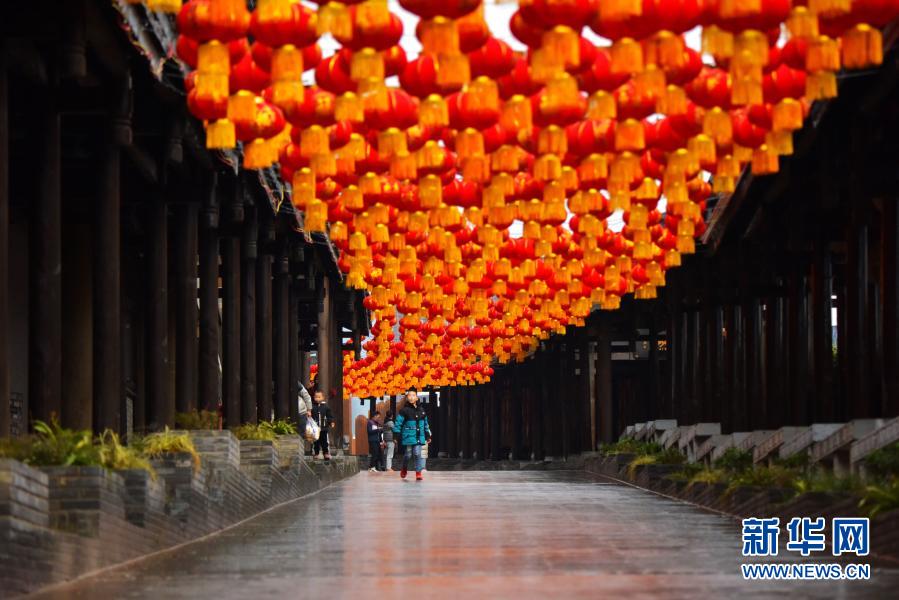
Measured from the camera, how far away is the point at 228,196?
29.0m

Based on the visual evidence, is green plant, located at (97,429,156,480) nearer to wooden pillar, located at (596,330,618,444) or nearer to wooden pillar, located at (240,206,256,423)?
wooden pillar, located at (240,206,256,423)

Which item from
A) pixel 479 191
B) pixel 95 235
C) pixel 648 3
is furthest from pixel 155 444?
pixel 648 3

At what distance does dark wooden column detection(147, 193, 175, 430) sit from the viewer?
24.6 metres

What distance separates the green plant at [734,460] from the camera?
28.5 m

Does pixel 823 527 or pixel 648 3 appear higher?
pixel 648 3

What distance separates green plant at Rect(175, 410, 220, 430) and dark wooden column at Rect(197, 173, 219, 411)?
8.35 ft

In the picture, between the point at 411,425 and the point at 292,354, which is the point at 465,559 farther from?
the point at 292,354

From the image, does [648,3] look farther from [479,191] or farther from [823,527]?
[479,191]

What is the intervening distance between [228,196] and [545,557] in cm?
1436

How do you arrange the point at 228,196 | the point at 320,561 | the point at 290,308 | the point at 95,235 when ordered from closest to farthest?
1. the point at 320,561
2. the point at 95,235
3. the point at 228,196
4. the point at 290,308

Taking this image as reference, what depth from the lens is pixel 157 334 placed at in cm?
2455

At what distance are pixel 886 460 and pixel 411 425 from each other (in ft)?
70.7

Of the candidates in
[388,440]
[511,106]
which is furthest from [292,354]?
[511,106]

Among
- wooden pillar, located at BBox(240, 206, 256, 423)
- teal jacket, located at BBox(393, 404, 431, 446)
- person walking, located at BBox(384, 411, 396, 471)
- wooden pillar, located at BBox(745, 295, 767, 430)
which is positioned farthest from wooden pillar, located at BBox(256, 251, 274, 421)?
person walking, located at BBox(384, 411, 396, 471)
